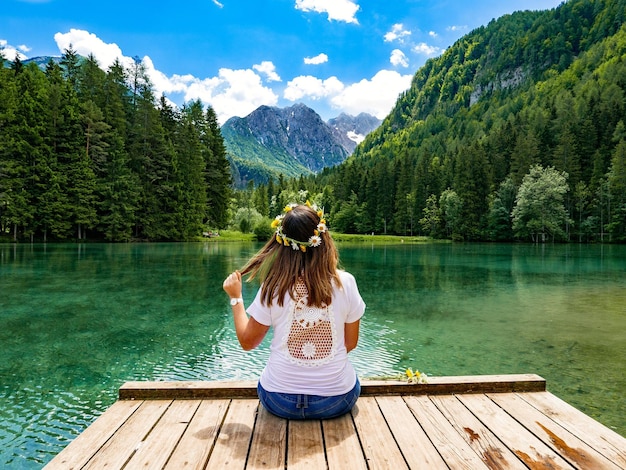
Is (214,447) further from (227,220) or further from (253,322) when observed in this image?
(227,220)

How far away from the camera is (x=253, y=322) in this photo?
312 centimetres

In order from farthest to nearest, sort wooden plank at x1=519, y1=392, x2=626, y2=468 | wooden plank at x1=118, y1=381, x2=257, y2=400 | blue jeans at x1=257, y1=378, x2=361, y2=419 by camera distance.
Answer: wooden plank at x1=118, y1=381, x2=257, y2=400 < blue jeans at x1=257, y1=378, x2=361, y2=419 < wooden plank at x1=519, y1=392, x2=626, y2=468

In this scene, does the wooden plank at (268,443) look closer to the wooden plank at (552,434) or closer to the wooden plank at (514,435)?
the wooden plank at (514,435)

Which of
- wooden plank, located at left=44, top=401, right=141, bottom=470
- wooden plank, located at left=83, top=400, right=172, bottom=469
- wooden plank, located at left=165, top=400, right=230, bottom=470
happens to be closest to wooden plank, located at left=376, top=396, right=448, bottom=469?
wooden plank, located at left=165, top=400, right=230, bottom=470

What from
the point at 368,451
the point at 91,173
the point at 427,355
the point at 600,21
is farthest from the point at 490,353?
the point at 600,21

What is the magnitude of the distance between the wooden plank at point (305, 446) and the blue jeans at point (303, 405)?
0.07 meters

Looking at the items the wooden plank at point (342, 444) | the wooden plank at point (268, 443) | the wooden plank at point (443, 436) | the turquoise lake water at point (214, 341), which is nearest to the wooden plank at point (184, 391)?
the wooden plank at point (268, 443)

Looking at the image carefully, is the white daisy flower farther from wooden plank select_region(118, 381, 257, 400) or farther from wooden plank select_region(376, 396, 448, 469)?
wooden plank select_region(118, 381, 257, 400)

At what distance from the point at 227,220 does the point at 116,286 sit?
55.3 m

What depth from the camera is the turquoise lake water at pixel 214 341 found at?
6.02m

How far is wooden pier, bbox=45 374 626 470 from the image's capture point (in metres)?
2.66

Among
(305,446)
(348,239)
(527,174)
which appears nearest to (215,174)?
(348,239)

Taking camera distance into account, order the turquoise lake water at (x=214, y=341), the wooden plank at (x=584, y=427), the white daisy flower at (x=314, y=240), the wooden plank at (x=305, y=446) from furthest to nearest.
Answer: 1. the turquoise lake water at (x=214, y=341)
2. the white daisy flower at (x=314, y=240)
3. the wooden plank at (x=584, y=427)
4. the wooden plank at (x=305, y=446)

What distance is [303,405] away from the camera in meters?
3.12
